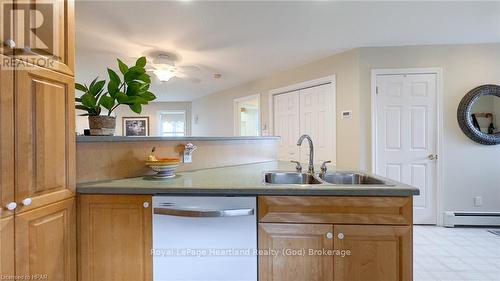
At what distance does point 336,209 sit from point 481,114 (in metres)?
3.13

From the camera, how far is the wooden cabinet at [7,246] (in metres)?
1.00

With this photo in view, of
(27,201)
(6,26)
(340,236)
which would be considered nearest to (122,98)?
(6,26)

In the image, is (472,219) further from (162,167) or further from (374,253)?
(162,167)

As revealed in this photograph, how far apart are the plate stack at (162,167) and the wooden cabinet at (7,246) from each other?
71 cm

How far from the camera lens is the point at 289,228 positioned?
1.30 metres

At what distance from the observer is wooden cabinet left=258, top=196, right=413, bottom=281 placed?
126cm

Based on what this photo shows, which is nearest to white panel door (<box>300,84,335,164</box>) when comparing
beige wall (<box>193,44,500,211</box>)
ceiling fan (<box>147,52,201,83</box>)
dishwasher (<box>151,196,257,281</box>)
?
beige wall (<box>193,44,500,211</box>)

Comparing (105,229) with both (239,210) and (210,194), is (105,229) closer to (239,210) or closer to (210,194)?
(210,194)

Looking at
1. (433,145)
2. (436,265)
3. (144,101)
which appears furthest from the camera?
(433,145)

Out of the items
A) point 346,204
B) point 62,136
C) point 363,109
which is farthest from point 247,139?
point 363,109

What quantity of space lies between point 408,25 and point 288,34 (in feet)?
4.14

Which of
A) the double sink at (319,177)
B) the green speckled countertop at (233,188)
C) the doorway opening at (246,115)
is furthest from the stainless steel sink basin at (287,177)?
the doorway opening at (246,115)

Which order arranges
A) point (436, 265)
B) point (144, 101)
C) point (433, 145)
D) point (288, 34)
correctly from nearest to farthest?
point (144, 101)
point (436, 265)
point (288, 34)
point (433, 145)

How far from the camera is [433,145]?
9.97 feet
